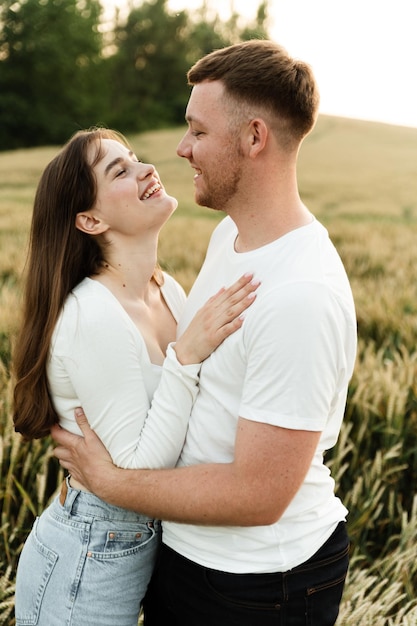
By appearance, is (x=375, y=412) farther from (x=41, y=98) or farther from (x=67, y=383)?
(x=41, y=98)

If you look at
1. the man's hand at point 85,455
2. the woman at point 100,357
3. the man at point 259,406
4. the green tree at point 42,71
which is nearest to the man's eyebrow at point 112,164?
the woman at point 100,357

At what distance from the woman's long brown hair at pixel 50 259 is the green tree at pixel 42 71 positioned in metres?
45.3

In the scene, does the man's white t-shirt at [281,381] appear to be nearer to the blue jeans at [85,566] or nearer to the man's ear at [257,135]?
the blue jeans at [85,566]

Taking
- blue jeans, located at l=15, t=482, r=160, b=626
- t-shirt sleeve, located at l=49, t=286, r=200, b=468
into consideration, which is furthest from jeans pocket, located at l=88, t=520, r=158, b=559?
t-shirt sleeve, located at l=49, t=286, r=200, b=468

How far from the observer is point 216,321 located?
2045 millimetres

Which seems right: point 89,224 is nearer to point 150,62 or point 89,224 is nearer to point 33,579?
point 33,579

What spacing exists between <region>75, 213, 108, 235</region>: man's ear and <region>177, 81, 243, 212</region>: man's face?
41 cm

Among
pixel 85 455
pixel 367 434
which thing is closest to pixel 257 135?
pixel 85 455

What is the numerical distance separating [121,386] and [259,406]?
487mm

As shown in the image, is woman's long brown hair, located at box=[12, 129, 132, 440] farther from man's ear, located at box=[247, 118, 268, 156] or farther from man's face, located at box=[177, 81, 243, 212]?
man's ear, located at box=[247, 118, 268, 156]

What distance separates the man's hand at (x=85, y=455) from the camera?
2.20m

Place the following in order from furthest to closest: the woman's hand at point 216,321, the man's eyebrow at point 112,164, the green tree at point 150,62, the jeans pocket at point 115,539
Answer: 1. the green tree at point 150,62
2. the man's eyebrow at point 112,164
3. the jeans pocket at point 115,539
4. the woman's hand at point 216,321

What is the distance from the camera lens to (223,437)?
2.05 metres

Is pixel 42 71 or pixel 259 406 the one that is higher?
pixel 259 406
